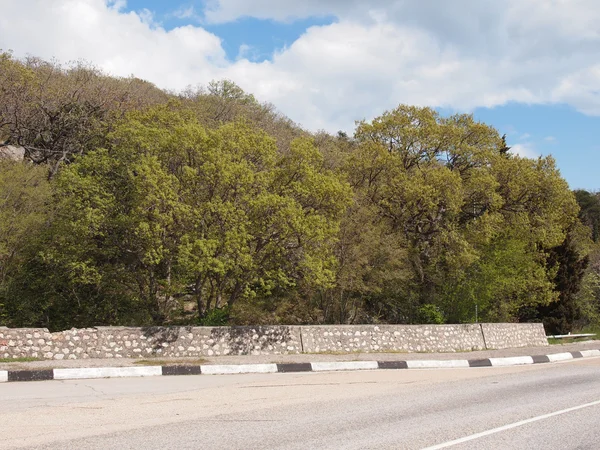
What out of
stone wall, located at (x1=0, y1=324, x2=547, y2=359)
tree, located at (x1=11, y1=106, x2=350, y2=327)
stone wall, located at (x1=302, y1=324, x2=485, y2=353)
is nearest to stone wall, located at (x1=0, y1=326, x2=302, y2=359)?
stone wall, located at (x1=0, y1=324, x2=547, y2=359)

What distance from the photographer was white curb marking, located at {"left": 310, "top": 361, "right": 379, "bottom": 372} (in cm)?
1529

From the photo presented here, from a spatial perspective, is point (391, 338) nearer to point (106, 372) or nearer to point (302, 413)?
point (106, 372)

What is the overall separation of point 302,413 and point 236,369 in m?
6.02

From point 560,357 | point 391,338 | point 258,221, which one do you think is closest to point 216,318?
point 258,221

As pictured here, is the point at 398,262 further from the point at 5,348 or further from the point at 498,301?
the point at 5,348

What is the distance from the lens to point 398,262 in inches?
987

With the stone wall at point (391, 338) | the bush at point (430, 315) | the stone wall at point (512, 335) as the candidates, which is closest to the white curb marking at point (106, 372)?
the stone wall at point (391, 338)

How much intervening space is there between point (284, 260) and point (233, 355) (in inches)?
148

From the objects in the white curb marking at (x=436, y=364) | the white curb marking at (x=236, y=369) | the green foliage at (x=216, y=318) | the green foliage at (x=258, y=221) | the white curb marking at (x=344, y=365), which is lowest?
the white curb marking at (x=436, y=364)

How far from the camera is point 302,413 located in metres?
8.67

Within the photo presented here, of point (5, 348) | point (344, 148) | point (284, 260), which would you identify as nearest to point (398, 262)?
point (284, 260)

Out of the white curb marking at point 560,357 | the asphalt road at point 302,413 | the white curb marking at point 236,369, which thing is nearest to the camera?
the asphalt road at point 302,413

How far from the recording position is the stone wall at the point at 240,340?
1448 centimetres

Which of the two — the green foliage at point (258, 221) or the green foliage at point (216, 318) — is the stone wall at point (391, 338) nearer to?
the green foliage at point (258, 221)
